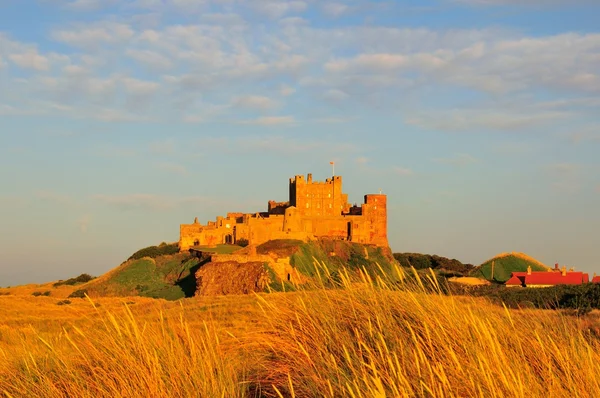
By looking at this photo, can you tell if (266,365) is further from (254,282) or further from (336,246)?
(336,246)

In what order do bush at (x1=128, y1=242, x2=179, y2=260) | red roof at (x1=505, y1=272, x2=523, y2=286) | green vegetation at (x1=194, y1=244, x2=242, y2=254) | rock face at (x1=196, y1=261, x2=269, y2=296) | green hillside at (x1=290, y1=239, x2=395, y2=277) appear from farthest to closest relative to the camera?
1. bush at (x1=128, y1=242, x2=179, y2=260)
2. green vegetation at (x1=194, y1=244, x2=242, y2=254)
3. red roof at (x1=505, y1=272, x2=523, y2=286)
4. green hillside at (x1=290, y1=239, x2=395, y2=277)
5. rock face at (x1=196, y1=261, x2=269, y2=296)

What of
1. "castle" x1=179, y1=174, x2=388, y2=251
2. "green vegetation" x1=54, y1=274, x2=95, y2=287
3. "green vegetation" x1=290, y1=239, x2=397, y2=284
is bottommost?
"green vegetation" x1=54, y1=274, x2=95, y2=287

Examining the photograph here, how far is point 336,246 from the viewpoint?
4956cm

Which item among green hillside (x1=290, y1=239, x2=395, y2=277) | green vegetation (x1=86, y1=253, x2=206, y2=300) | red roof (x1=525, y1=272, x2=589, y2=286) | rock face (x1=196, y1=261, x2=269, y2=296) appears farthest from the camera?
red roof (x1=525, y1=272, x2=589, y2=286)

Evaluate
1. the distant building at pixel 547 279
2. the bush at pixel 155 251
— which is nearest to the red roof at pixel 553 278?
the distant building at pixel 547 279

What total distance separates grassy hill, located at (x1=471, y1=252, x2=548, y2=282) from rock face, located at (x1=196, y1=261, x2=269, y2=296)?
22.6 meters

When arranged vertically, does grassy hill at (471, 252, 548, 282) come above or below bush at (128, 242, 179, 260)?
below

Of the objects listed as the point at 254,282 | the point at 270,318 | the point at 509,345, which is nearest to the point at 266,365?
the point at 270,318

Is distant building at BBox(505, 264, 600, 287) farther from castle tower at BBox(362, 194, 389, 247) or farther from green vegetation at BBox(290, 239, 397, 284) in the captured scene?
castle tower at BBox(362, 194, 389, 247)

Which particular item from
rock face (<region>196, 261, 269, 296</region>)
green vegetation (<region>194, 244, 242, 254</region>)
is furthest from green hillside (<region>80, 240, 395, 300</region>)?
rock face (<region>196, 261, 269, 296</region>)

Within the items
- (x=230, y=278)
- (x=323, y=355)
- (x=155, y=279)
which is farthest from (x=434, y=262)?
(x=323, y=355)

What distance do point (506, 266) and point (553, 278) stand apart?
9.94m

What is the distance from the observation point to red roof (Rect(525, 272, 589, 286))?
45750 mm

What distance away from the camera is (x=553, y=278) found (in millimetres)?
46219
